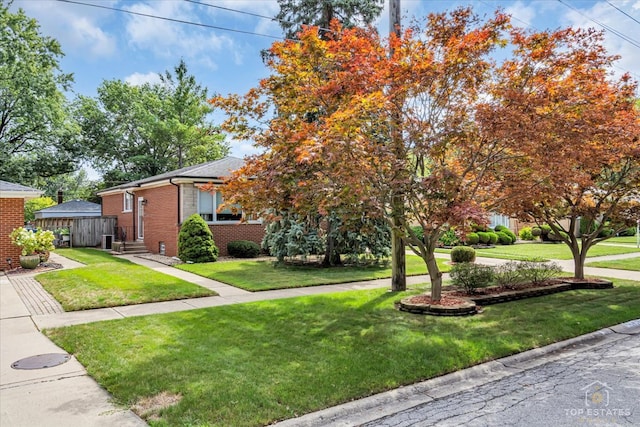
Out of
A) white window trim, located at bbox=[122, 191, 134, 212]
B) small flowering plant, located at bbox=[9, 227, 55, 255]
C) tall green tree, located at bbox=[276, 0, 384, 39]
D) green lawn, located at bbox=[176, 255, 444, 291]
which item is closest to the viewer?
green lawn, located at bbox=[176, 255, 444, 291]

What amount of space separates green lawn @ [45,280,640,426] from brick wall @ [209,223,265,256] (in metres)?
8.77

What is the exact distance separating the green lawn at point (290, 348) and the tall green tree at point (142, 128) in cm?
2907

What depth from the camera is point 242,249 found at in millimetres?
16547

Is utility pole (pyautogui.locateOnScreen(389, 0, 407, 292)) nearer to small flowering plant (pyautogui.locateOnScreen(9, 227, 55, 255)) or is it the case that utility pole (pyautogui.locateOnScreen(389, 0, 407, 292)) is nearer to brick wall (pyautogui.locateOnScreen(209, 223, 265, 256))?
brick wall (pyautogui.locateOnScreen(209, 223, 265, 256))

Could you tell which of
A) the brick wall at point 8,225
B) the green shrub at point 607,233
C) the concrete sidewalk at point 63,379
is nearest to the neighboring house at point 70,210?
the brick wall at point 8,225

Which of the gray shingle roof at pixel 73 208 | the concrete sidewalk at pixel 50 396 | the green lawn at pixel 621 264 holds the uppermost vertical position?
the gray shingle roof at pixel 73 208

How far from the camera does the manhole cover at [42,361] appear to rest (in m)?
5.21

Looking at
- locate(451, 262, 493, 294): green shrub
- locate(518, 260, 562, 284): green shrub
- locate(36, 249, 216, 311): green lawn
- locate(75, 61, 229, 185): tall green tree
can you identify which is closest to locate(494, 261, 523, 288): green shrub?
locate(518, 260, 562, 284): green shrub

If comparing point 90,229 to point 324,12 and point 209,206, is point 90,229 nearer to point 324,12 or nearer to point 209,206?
point 209,206

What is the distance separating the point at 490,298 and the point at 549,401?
448 centimetres

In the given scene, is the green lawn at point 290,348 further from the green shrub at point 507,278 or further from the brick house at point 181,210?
A: the brick house at point 181,210

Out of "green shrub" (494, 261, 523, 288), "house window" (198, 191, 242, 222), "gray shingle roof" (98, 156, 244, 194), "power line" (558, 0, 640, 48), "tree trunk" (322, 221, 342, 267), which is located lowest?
"green shrub" (494, 261, 523, 288)

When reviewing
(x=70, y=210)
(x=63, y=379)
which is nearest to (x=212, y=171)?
(x=63, y=379)

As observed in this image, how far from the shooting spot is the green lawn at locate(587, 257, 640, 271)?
1397cm
